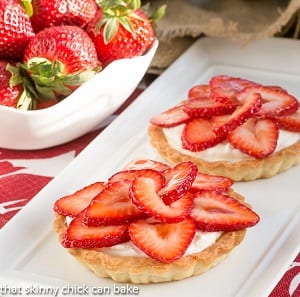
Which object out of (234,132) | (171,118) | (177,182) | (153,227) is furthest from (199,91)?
(153,227)

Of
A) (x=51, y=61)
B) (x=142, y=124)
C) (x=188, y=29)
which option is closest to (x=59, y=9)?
(x=51, y=61)

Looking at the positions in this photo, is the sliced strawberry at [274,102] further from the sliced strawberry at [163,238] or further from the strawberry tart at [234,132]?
the sliced strawberry at [163,238]

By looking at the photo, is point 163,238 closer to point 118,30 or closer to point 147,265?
point 147,265

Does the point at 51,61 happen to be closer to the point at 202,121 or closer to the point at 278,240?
the point at 202,121

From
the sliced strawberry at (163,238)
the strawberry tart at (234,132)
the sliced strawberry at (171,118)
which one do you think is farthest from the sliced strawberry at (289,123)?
the sliced strawberry at (163,238)

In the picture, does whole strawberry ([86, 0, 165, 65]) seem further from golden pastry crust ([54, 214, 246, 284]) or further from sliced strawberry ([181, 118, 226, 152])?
golden pastry crust ([54, 214, 246, 284])

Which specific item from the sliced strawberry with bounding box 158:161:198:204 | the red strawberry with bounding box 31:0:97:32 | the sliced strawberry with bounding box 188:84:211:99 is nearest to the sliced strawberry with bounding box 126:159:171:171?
the sliced strawberry with bounding box 158:161:198:204
